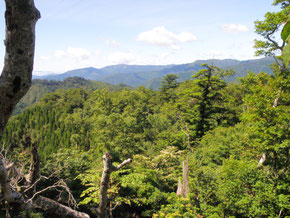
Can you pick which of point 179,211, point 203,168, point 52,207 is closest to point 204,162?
point 203,168

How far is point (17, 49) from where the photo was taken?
144cm

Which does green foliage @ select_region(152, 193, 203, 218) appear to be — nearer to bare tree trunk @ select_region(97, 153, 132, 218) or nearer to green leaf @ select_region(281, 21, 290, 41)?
bare tree trunk @ select_region(97, 153, 132, 218)

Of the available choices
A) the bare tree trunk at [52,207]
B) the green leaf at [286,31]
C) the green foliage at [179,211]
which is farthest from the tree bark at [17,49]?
the green foliage at [179,211]

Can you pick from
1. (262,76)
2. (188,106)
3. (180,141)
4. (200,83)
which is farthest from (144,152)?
(262,76)

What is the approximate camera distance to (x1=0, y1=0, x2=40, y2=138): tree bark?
1.39 metres

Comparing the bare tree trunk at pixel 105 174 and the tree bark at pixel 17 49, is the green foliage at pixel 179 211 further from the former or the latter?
the tree bark at pixel 17 49

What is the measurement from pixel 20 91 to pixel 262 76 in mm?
11214

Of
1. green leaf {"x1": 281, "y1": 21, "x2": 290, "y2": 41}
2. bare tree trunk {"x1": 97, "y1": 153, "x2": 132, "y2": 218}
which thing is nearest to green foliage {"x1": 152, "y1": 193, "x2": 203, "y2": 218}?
bare tree trunk {"x1": 97, "y1": 153, "x2": 132, "y2": 218}

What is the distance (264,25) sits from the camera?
8.64 meters

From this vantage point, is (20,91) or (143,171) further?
(143,171)

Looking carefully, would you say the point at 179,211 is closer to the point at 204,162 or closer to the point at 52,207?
the point at 52,207

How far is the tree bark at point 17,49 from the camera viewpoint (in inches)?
54.9

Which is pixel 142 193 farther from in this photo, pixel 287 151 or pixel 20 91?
pixel 20 91

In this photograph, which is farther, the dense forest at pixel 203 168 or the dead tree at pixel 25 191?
the dense forest at pixel 203 168
